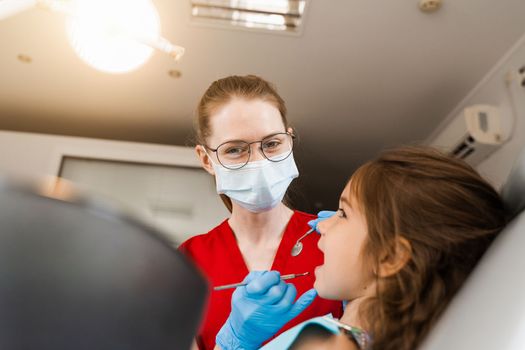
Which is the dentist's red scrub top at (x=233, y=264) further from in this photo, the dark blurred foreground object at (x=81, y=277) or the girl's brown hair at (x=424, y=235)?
the dark blurred foreground object at (x=81, y=277)

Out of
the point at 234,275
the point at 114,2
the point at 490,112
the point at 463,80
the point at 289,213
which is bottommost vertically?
the point at 234,275

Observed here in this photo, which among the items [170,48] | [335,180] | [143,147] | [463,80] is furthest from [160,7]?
[335,180]

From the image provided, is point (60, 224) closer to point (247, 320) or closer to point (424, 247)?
point (424, 247)

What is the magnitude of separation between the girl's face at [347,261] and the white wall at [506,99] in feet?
5.32

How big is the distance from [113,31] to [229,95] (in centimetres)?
40

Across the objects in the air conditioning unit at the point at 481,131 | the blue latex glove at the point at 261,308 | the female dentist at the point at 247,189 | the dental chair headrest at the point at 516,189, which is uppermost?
the air conditioning unit at the point at 481,131

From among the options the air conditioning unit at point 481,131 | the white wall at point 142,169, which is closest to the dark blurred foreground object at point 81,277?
the air conditioning unit at point 481,131

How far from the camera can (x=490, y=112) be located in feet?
8.22

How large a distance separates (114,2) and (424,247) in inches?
45.0

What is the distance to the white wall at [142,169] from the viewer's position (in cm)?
298

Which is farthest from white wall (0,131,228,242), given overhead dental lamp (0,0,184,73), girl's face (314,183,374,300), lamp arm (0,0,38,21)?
girl's face (314,183,374,300)

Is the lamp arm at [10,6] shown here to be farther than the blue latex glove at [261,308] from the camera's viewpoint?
Yes

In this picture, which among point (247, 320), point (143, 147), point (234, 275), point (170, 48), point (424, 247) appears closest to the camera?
point (424, 247)

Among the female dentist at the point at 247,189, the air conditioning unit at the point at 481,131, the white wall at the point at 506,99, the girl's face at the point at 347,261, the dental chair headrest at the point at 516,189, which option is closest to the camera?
the dental chair headrest at the point at 516,189
